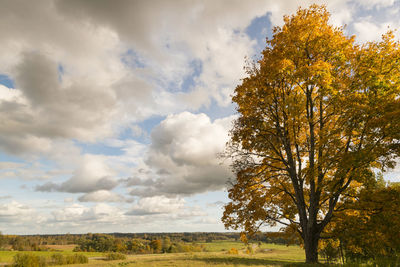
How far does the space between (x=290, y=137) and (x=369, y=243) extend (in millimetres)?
6748

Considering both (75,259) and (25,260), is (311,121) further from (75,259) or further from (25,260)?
(75,259)

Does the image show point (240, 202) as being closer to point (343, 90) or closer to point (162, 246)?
point (343, 90)

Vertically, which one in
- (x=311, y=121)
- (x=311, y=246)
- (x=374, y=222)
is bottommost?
(x=311, y=246)

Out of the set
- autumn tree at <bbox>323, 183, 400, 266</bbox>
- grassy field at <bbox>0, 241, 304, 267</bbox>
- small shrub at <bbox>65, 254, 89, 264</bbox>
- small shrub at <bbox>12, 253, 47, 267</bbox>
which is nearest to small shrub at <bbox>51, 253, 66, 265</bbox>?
small shrub at <bbox>65, 254, 89, 264</bbox>

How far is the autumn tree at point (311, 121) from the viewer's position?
12.2 metres

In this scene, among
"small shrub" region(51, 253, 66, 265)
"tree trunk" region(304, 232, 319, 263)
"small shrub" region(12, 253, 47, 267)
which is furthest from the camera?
"small shrub" region(51, 253, 66, 265)

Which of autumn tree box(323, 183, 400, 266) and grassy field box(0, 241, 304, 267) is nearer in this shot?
autumn tree box(323, 183, 400, 266)

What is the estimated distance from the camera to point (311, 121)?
46.9ft

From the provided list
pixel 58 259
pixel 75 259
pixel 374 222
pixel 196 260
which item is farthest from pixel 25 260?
pixel 374 222

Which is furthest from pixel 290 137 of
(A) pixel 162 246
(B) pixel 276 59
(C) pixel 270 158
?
(A) pixel 162 246

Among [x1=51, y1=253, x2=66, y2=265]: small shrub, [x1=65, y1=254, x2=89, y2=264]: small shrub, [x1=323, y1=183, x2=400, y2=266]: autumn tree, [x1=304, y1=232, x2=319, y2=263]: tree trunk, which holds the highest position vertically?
[x1=323, y1=183, x2=400, y2=266]: autumn tree

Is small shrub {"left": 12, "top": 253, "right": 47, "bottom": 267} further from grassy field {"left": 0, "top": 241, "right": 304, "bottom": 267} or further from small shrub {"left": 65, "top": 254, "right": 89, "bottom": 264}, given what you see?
small shrub {"left": 65, "top": 254, "right": 89, "bottom": 264}

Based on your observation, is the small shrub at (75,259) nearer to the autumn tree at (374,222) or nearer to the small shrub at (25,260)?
the small shrub at (25,260)

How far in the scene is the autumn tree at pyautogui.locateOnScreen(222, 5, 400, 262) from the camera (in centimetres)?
1218
